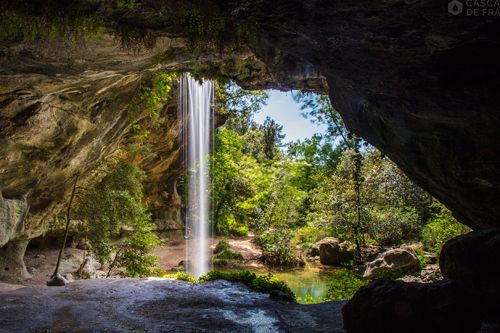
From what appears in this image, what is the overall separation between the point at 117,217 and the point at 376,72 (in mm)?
9860

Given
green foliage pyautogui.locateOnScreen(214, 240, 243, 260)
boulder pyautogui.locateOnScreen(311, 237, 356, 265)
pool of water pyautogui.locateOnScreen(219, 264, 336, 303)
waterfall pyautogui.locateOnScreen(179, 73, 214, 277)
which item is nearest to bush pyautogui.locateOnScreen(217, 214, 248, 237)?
waterfall pyautogui.locateOnScreen(179, 73, 214, 277)

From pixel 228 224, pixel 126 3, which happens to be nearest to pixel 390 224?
pixel 228 224

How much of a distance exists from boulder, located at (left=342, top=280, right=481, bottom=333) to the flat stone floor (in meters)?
1.03

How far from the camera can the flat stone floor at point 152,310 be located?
5949mm

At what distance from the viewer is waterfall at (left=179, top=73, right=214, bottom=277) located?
1950cm

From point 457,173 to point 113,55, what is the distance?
705 cm

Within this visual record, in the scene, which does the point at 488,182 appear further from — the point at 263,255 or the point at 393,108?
the point at 263,255

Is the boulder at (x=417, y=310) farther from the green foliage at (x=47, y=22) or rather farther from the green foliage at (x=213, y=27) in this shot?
the green foliage at (x=47, y=22)

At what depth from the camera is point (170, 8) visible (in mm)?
5266

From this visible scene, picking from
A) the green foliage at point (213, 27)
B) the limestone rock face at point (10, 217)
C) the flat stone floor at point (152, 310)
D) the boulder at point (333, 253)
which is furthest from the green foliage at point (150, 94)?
the boulder at point (333, 253)

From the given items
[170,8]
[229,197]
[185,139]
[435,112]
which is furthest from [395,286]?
[229,197]

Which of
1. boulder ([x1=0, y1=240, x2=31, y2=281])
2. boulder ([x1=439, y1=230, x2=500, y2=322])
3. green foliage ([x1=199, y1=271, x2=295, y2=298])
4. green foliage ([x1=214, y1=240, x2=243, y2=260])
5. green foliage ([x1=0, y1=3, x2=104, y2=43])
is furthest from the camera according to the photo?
green foliage ([x1=214, y1=240, x2=243, y2=260])

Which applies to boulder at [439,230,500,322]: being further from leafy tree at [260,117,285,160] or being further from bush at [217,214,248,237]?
leafy tree at [260,117,285,160]

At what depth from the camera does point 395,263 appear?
45.3ft
